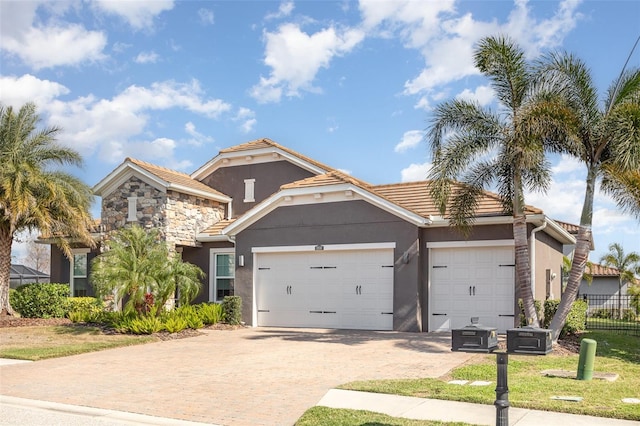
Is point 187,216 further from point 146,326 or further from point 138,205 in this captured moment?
point 146,326

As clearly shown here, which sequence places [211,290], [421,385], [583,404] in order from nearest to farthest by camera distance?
[583,404] < [421,385] < [211,290]

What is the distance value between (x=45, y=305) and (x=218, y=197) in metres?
7.18

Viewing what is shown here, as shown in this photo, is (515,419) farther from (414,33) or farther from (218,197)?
(218,197)

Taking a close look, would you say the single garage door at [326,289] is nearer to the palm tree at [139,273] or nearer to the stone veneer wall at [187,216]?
the palm tree at [139,273]

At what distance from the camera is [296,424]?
8023 millimetres

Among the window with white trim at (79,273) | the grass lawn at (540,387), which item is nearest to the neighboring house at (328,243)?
the window with white trim at (79,273)

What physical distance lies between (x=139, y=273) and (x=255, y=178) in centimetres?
762

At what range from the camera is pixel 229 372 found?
470 inches

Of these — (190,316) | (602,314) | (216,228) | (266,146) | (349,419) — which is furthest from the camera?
(602,314)

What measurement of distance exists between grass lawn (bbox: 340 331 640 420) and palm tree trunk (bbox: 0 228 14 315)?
1557cm

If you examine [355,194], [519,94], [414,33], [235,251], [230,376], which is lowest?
[230,376]

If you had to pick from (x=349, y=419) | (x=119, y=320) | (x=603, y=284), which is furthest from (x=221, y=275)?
(x=603, y=284)

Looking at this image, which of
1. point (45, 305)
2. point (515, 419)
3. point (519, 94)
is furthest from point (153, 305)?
point (515, 419)

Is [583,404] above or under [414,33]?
under
